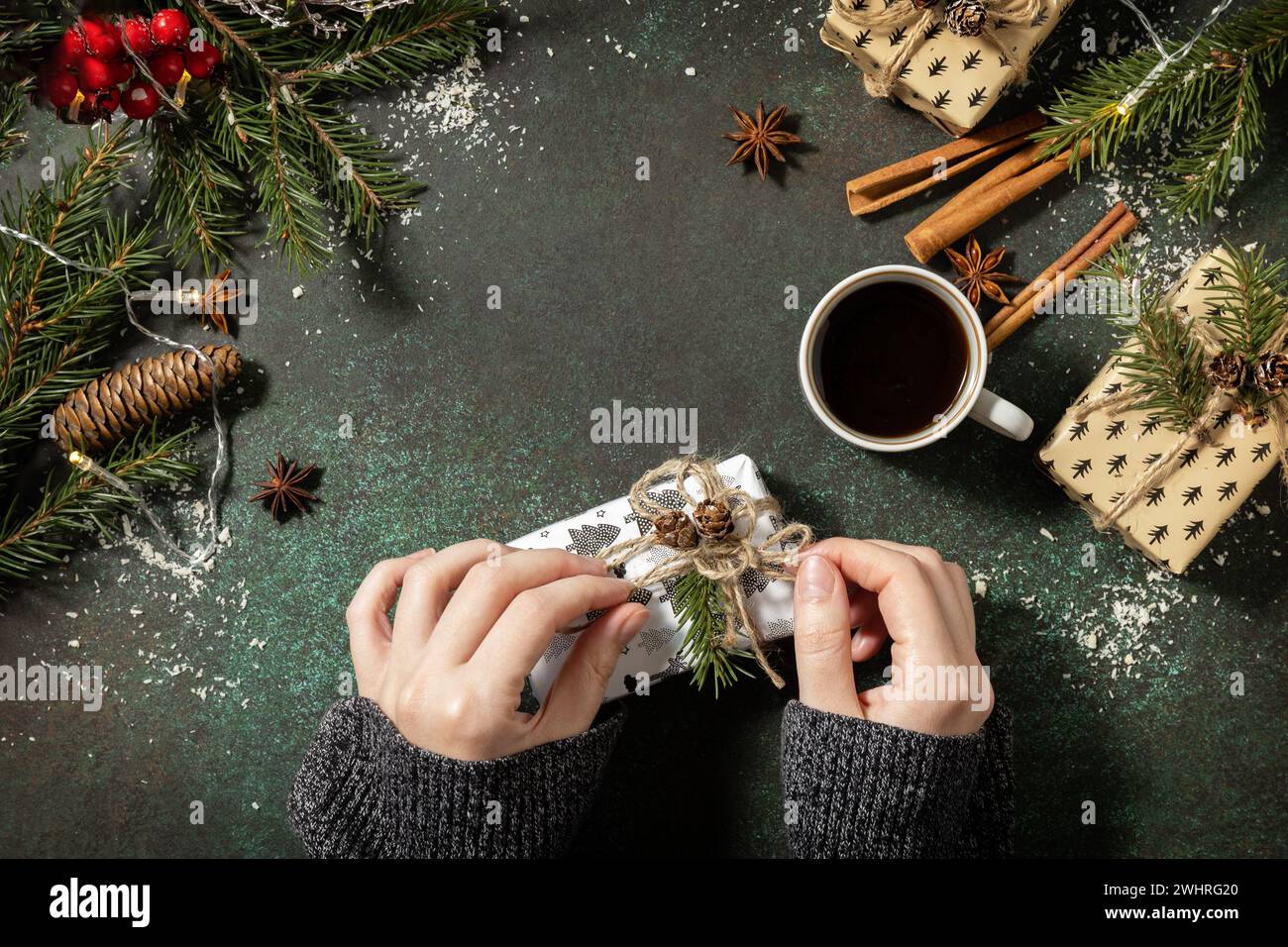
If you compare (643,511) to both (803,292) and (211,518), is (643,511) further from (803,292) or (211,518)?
(211,518)

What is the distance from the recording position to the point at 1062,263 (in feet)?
3.87

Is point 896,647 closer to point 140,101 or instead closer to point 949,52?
point 949,52

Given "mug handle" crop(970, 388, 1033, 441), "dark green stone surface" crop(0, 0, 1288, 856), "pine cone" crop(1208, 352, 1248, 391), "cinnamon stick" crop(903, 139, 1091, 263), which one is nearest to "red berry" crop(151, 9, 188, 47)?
"dark green stone surface" crop(0, 0, 1288, 856)

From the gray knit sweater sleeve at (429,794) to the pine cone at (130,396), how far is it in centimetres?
48

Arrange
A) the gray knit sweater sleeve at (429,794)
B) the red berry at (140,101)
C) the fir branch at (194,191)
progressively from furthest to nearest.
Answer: the fir branch at (194,191), the red berry at (140,101), the gray knit sweater sleeve at (429,794)

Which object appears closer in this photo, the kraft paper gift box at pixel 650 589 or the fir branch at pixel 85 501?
the kraft paper gift box at pixel 650 589

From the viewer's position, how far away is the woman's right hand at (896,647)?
955 millimetres

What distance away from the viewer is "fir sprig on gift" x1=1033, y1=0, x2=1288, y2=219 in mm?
1012

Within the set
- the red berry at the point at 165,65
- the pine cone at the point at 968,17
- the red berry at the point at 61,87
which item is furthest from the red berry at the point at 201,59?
the pine cone at the point at 968,17

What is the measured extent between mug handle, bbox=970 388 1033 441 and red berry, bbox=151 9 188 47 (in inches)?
40.8

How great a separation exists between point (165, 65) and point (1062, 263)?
117 centimetres

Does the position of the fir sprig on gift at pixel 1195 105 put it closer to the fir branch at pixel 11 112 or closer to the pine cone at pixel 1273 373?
the pine cone at pixel 1273 373

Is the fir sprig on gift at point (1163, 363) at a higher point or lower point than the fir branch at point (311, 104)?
lower

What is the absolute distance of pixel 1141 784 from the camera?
1.18 meters
